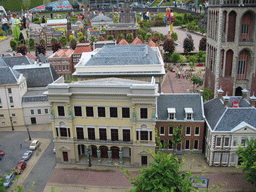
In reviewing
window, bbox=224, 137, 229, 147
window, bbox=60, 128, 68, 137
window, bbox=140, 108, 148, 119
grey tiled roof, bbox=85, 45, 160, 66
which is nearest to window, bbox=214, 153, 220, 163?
window, bbox=224, 137, 229, 147

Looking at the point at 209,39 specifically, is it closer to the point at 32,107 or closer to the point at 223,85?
the point at 223,85

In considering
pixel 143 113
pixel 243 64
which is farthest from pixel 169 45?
pixel 143 113

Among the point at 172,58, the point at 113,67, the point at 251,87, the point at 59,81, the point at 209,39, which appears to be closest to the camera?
the point at 59,81

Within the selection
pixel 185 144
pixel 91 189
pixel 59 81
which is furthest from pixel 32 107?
pixel 185 144

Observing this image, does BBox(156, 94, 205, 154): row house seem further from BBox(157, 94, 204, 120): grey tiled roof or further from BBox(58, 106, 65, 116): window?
BBox(58, 106, 65, 116): window

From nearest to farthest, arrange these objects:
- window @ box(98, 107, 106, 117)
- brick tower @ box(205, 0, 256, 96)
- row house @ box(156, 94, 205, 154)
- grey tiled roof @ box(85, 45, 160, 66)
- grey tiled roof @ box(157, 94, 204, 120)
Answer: window @ box(98, 107, 106, 117) < row house @ box(156, 94, 205, 154) < grey tiled roof @ box(157, 94, 204, 120) < brick tower @ box(205, 0, 256, 96) < grey tiled roof @ box(85, 45, 160, 66)

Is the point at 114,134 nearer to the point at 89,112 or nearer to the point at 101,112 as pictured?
the point at 101,112

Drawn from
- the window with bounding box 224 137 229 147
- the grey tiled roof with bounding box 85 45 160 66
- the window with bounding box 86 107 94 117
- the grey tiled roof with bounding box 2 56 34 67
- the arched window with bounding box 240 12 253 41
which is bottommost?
the window with bounding box 224 137 229 147
